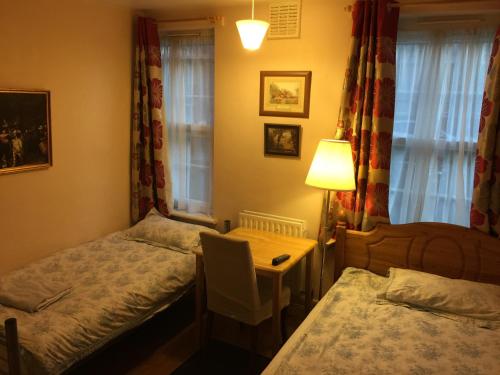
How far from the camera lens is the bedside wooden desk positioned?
264 cm

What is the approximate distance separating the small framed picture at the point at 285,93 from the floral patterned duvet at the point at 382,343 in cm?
142

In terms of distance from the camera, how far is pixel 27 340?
2123 millimetres

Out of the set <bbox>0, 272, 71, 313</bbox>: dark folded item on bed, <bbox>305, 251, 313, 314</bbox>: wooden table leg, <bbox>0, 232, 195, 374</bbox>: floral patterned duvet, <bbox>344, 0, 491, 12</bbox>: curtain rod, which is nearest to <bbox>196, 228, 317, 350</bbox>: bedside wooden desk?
<bbox>305, 251, 313, 314</bbox>: wooden table leg

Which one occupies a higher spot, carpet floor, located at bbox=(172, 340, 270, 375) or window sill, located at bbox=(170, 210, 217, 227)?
window sill, located at bbox=(170, 210, 217, 227)

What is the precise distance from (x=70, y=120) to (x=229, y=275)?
1763 millimetres

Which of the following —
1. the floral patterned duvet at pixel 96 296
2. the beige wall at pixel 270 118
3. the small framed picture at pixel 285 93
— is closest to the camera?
the floral patterned duvet at pixel 96 296

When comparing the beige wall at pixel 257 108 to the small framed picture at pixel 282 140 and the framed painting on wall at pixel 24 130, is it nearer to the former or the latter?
the small framed picture at pixel 282 140

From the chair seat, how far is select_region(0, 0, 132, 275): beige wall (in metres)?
1.40

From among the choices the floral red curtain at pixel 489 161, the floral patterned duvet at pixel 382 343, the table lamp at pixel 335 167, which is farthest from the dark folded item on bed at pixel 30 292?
the floral red curtain at pixel 489 161

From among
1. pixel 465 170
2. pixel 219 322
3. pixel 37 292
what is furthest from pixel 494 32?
pixel 37 292

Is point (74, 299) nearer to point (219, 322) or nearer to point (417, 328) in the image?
point (219, 322)

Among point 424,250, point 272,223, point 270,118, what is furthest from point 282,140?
point 424,250

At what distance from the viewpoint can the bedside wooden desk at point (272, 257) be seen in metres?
2.64

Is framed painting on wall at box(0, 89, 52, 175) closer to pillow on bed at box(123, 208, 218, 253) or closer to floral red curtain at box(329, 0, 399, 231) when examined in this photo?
pillow on bed at box(123, 208, 218, 253)
